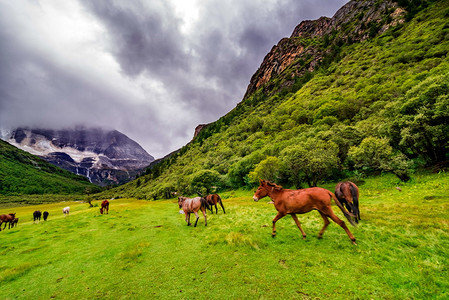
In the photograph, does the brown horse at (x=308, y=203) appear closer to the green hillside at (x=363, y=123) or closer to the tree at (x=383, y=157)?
the tree at (x=383, y=157)

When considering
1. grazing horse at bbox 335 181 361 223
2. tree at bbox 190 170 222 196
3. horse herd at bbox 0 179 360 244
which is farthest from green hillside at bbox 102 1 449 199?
horse herd at bbox 0 179 360 244

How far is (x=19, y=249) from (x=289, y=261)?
18164mm

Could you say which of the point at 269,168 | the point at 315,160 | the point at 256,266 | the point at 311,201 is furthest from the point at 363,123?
the point at 256,266

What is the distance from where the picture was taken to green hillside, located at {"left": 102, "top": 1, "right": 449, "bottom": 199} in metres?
24.4

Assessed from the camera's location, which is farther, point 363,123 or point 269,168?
point 269,168

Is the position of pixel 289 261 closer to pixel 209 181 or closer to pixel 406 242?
pixel 406 242

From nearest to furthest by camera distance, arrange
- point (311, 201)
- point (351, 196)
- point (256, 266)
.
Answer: point (256, 266) → point (311, 201) → point (351, 196)

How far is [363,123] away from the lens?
39.2 metres

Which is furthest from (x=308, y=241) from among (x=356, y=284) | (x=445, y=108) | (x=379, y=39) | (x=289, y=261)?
(x=379, y=39)

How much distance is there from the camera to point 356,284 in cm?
512

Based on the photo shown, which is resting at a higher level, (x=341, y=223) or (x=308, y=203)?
(x=308, y=203)

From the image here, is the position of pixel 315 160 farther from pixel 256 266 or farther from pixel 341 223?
pixel 256 266

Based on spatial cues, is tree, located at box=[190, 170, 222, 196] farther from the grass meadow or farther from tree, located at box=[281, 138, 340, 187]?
the grass meadow

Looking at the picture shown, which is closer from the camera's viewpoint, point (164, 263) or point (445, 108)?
point (164, 263)
